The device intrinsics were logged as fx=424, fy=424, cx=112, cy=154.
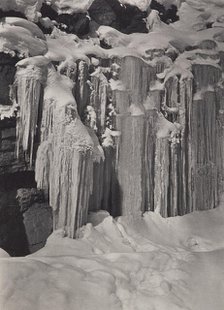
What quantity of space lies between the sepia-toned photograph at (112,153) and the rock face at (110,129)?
16mm

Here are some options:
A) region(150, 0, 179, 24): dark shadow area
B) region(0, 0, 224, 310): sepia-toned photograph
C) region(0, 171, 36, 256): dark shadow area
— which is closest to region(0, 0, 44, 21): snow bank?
region(0, 0, 224, 310): sepia-toned photograph

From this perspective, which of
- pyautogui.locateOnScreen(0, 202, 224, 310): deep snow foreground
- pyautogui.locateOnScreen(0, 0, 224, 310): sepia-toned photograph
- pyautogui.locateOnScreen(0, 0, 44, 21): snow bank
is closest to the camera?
pyautogui.locateOnScreen(0, 202, 224, 310): deep snow foreground

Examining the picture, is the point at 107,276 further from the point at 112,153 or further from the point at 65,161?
the point at 112,153

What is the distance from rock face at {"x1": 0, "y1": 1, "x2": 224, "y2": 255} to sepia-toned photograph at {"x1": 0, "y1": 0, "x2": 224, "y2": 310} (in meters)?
0.02

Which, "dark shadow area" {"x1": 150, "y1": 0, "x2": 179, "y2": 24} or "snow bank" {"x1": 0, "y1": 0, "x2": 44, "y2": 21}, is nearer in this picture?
"snow bank" {"x1": 0, "y1": 0, "x2": 44, "y2": 21}

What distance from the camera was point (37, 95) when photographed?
5.38 m

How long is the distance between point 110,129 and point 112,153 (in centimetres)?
37

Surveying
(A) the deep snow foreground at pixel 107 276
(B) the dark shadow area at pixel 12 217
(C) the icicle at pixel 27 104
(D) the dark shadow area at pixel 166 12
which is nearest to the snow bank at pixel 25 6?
(C) the icicle at pixel 27 104

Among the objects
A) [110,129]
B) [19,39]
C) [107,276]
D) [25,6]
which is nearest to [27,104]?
[19,39]

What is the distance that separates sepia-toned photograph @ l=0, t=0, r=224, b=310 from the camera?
4074 millimetres

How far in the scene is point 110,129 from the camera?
6.19 metres

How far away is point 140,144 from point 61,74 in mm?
1498

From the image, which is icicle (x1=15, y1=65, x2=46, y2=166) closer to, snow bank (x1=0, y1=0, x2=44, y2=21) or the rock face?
the rock face

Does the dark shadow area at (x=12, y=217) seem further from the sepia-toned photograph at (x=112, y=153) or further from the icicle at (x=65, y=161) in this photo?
the icicle at (x=65, y=161)
